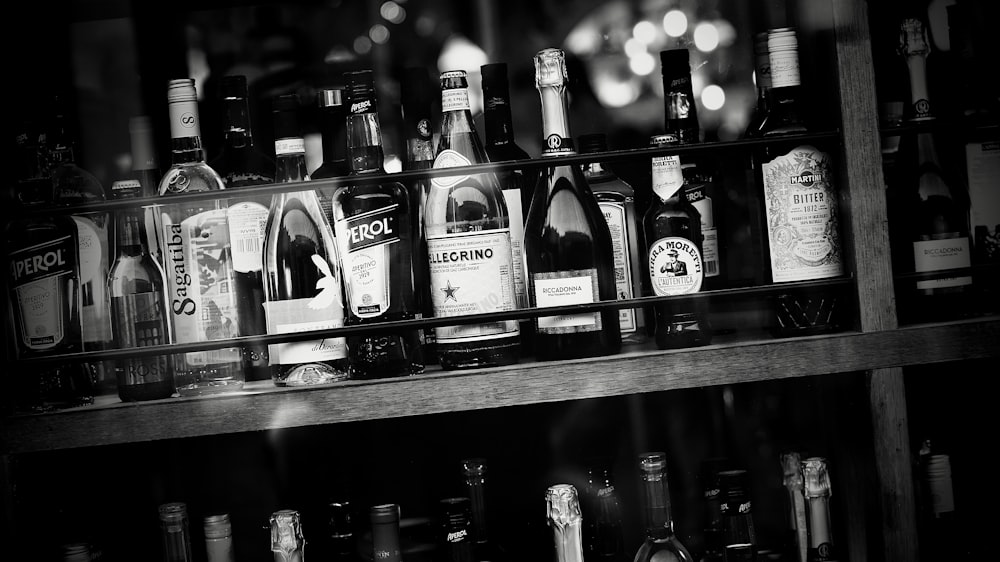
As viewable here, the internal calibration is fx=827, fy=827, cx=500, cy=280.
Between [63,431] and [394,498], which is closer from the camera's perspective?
[63,431]

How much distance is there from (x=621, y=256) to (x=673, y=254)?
0.13 meters

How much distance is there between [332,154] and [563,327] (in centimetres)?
41

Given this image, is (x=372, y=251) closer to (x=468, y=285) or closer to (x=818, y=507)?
(x=468, y=285)

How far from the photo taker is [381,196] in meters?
1.00

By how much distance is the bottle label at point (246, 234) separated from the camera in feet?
3.29

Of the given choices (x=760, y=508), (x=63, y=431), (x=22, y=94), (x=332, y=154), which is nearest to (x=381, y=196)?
(x=332, y=154)

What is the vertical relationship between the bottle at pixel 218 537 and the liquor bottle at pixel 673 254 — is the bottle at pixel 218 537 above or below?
below

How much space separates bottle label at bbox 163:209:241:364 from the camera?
979mm

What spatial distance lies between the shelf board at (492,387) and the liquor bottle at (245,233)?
0.55 ft

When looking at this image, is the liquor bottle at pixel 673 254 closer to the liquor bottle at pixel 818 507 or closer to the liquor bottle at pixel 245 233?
the liquor bottle at pixel 818 507

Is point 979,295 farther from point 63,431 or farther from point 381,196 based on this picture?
point 63,431

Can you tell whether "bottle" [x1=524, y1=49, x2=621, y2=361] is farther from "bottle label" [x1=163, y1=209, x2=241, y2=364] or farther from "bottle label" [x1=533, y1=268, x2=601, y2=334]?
"bottle label" [x1=163, y1=209, x2=241, y2=364]

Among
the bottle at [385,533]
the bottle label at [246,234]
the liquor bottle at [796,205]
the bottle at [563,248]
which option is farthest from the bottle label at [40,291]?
the liquor bottle at [796,205]

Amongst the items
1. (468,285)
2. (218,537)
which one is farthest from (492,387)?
(218,537)
